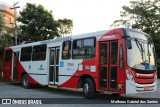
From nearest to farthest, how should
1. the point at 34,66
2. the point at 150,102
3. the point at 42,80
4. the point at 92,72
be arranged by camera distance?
the point at 150,102
the point at 92,72
the point at 42,80
the point at 34,66

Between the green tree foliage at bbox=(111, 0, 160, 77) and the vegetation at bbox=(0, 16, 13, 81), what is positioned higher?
the green tree foliage at bbox=(111, 0, 160, 77)

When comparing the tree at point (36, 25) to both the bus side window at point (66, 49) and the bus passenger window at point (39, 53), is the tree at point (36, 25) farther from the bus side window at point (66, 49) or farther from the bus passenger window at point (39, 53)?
the bus side window at point (66, 49)

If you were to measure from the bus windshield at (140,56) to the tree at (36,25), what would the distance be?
2237 centimetres

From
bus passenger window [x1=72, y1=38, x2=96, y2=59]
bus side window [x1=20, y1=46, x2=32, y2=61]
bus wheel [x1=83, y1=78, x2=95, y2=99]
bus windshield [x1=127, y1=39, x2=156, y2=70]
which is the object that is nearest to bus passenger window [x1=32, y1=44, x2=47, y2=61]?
bus side window [x1=20, y1=46, x2=32, y2=61]

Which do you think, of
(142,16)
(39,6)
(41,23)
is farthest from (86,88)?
→ (142,16)

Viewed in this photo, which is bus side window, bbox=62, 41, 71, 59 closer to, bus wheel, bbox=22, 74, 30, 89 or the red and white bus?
the red and white bus

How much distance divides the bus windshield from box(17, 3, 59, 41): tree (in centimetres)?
2237

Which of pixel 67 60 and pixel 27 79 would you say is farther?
pixel 27 79

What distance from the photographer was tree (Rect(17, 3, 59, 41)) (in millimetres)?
33375

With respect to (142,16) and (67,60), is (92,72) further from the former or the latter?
(142,16)

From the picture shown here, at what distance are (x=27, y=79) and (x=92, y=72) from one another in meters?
6.91

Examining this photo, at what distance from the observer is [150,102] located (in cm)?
1162

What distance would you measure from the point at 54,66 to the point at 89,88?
11.4ft

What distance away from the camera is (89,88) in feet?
41.4
